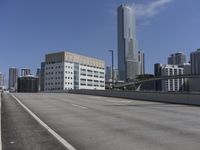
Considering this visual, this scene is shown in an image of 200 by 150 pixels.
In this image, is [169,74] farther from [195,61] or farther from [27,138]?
[27,138]

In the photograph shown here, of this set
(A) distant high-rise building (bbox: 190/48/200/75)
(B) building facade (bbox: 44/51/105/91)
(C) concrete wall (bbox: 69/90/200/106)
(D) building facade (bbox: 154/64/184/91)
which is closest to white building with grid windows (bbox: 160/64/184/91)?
(D) building facade (bbox: 154/64/184/91)

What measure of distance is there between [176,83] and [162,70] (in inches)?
413

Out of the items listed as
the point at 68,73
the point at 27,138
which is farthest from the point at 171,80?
the point at 27,138

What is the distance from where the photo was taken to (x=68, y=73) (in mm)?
183250

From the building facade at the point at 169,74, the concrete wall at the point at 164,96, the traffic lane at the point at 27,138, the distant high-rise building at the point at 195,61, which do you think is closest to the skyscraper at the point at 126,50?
the building facade at the point at 169,74

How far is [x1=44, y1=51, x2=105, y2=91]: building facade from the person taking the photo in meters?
179

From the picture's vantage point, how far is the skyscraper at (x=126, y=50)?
171 meters

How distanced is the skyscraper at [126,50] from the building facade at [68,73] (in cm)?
1817

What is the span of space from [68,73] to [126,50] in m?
31.6

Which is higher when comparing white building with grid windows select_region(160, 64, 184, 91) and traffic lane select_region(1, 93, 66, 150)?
white building with grid windows select_region(160, 64, 184, 91)

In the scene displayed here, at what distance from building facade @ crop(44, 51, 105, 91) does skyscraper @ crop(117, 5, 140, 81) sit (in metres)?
18.2

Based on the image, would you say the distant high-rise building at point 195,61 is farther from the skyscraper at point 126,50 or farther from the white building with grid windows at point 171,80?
the skyscraper at point 126,50

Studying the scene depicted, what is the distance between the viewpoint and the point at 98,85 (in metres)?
195

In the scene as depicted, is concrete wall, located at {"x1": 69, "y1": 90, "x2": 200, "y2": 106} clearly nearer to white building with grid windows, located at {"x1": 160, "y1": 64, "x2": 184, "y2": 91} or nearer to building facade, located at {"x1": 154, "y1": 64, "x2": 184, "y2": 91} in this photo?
building facade, located at {"x1": 154, "y1": 64, "x2": 184, "y2": 91}
